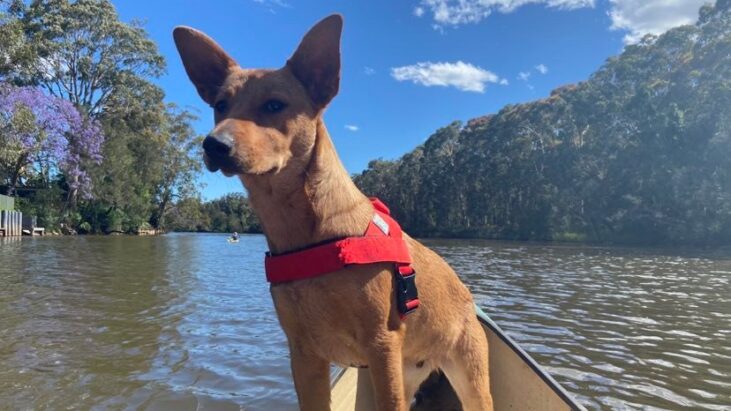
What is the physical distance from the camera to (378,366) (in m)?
2.32

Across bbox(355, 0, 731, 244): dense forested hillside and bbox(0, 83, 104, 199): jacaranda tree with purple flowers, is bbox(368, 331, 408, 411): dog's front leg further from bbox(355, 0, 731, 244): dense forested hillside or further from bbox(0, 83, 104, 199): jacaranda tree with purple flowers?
bbox(355, 0, 731, 244): dense forested hillside

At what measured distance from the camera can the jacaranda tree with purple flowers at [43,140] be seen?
3005 centimetres

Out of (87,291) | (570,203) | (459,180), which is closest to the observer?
(87,291)

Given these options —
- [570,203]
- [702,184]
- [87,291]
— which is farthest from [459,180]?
[87,291]

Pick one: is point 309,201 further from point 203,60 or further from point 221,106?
point 203,60

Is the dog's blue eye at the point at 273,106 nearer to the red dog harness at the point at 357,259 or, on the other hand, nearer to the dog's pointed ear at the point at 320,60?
the dog's pointed ear at the point at 320,60

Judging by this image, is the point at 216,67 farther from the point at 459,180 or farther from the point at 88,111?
the point at 459,180

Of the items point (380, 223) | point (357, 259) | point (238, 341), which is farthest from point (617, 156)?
point (357, 259)

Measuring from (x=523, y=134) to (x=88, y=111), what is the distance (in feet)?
151

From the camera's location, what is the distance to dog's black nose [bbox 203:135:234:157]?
2064 millimetres

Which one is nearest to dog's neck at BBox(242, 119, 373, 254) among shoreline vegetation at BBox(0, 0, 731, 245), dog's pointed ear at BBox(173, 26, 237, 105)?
dog's pointed ear at BBox(173, 26, 237, 105)

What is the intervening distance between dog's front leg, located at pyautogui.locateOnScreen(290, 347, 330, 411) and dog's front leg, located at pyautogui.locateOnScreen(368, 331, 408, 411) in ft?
1.15

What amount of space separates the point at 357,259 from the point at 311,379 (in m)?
0.75

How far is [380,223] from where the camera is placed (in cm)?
265
